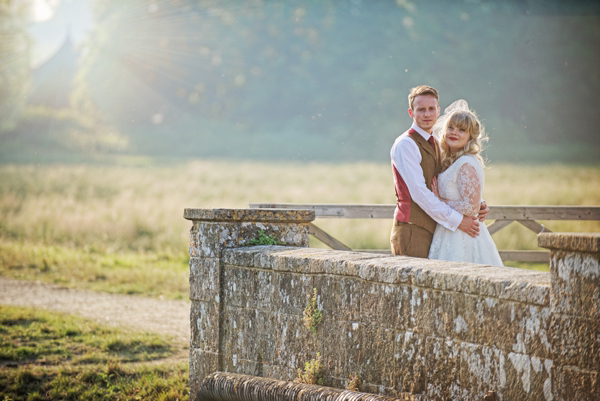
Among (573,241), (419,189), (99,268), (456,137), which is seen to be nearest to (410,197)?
(419,189)

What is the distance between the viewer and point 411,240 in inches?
168

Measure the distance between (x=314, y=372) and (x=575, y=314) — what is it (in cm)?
156

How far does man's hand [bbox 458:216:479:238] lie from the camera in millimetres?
4176

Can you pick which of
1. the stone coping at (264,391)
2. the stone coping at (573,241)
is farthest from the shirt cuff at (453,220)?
the stone coping at (573,241)

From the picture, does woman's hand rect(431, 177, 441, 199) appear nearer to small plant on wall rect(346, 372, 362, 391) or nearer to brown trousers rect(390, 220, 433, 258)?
brown trousers rect(390, 220, 433, 258)

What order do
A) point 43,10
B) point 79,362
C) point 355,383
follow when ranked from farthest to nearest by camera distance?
point 43,10, point 79,362, point 355,383

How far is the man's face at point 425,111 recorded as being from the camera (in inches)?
169

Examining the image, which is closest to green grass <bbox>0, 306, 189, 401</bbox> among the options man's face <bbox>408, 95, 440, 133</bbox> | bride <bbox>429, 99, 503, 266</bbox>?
bride <bbox>429, 99, 503, 266</bbox>

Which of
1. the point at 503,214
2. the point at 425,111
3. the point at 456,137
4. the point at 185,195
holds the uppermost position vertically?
the point at 185,195

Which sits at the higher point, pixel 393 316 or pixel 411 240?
pixel 411 240

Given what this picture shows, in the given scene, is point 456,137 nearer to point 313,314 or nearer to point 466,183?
point 466,183

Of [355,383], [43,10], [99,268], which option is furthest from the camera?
[43,10]

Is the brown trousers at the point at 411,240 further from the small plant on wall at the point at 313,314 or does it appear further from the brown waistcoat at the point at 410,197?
the small plant on wall at the point at 313,314

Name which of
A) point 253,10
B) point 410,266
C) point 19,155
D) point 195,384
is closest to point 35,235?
point 195,384
